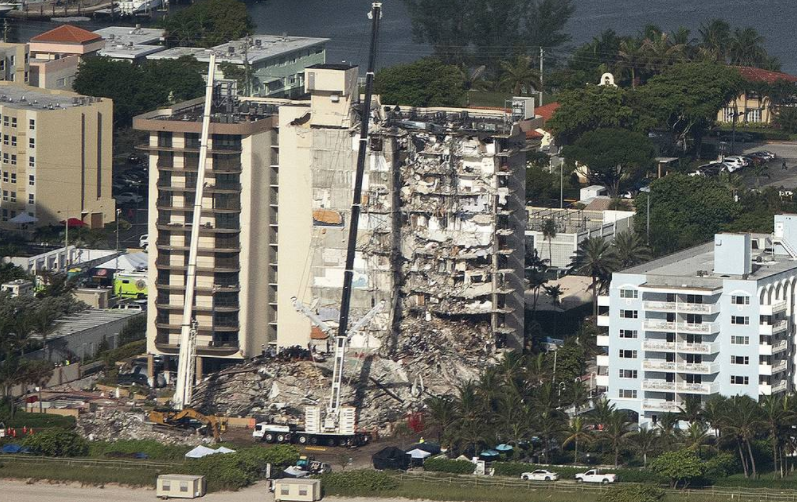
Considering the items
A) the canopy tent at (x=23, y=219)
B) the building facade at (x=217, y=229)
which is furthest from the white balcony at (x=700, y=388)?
the canopy tent at (x=23, y=219)

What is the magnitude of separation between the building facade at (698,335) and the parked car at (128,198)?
55509 mm

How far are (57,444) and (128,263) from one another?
113 ft

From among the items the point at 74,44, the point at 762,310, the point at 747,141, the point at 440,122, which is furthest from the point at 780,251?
the point at 74,44

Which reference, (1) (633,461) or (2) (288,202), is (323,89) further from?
(1) (633,461)

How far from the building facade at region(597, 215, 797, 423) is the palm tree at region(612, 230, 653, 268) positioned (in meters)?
16.8

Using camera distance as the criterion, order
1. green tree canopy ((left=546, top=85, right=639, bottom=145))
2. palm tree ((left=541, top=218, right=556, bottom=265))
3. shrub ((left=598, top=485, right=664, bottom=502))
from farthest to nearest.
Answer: green tree canopy ((left=546, top=85, right=639, bottom=145))
palm tree ((left=541, top=218, right=556, bottom=265))
shrub ((left=598, top=485, right=664, bottom=502))

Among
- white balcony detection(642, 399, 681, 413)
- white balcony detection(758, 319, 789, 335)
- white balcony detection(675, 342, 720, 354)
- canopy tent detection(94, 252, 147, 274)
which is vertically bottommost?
white balcony detection(642, 399, 681, 413)

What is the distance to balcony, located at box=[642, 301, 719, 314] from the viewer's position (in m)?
120

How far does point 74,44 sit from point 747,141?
161 feet

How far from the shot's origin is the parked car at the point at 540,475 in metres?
113

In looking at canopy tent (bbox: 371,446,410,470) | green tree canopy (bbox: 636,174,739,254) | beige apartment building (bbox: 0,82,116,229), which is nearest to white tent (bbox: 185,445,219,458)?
canopy tent (bbox: 371,446,410,470)

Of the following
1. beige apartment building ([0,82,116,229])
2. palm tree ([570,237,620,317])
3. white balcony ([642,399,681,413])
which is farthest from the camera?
beige apartment building ([0,82,116,229])

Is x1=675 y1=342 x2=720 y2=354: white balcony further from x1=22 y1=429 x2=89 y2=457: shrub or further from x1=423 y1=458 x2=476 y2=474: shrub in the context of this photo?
x1=22 y1=429 x2=89 y2=457: shrub

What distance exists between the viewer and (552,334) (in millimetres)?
138500
